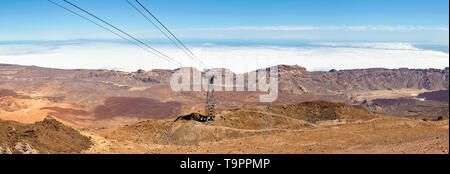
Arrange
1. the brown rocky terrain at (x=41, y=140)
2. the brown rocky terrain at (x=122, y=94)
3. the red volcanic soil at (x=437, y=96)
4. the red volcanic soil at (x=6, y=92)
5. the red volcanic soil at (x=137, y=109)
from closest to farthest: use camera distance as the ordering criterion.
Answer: the brown rocky terrain at (x=41, y=140) → the brown rocky terrain at (x=122, y=94) → the red volcanic soil at (x=137, y=109) → the red volcanic soil at (x=6, y=92) → the red volcanic soil at (x=437, y=96)

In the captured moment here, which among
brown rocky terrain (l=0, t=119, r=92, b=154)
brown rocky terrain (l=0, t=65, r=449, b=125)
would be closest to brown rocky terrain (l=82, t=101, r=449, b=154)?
brown rocky terrain (l=0, t=119, r=92, b=154)

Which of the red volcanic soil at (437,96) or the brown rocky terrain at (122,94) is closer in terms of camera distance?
the brown rocky terrain at (122,94)

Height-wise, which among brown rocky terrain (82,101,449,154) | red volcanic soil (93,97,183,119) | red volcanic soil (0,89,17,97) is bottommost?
red volcanic soil (93,97,183,119)

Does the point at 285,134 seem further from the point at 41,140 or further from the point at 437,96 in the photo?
the point at 437,96

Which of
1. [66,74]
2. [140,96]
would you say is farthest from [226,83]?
[66,74]

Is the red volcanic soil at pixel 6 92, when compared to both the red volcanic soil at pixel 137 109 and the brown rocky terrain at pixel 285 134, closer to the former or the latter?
the red volcanic soil at pixel 137 109

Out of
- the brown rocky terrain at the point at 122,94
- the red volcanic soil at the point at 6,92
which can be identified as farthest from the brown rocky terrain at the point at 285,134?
the red volcanic soil at the point at 6,92

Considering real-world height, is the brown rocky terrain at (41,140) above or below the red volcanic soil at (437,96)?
above

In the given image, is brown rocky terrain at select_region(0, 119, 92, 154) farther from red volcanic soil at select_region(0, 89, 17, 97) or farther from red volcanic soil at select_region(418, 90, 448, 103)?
red volcanic soil at select_region(418, 90, 448, 103)
